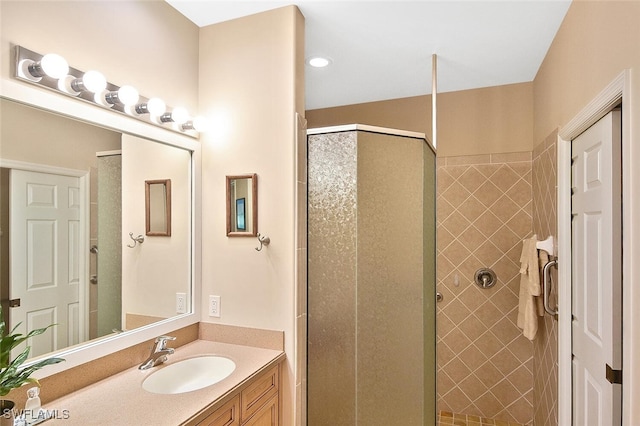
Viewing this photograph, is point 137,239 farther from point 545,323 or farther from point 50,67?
point 545,323

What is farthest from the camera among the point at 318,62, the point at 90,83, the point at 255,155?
the point at 318,62

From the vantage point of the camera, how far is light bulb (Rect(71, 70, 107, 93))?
144cm

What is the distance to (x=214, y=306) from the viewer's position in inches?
81.7

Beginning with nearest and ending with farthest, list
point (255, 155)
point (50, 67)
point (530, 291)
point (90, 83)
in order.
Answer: point (50, 67) < point (90, 83) < point (255, 155) < point (530, 291)

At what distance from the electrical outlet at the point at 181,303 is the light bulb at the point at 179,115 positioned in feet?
3.10

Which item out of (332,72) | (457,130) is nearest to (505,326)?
(457,130)

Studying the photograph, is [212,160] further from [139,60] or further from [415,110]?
[415,110]

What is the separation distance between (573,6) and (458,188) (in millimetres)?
1465

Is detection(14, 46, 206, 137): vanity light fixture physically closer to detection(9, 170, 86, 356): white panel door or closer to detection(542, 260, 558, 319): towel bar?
detection(9, 170, 86, 356): white panel door

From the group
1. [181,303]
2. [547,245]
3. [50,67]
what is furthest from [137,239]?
[547,245]

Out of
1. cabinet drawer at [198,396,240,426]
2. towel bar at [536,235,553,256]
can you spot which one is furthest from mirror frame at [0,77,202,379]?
towel bar at [536,235,553,256]

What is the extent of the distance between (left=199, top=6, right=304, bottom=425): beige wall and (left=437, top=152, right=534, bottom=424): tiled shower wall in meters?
1.67

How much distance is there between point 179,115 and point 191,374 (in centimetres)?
134

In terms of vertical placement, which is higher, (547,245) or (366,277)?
(547,245)
